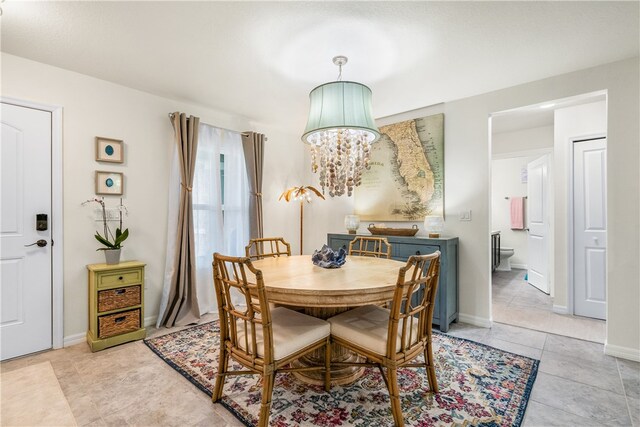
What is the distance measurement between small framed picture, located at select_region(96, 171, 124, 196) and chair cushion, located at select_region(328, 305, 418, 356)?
99.0 inches

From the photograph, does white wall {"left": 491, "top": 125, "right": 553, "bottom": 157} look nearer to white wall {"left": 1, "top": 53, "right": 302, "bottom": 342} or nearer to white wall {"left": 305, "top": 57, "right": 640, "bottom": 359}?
white wall {"left": 305, "top": 57, "right": 640, "bottom": 359}

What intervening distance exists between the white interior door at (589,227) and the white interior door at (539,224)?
1.02 m

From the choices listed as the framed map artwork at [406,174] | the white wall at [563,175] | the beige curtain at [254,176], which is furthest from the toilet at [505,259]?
the beige curtain at [254,176]

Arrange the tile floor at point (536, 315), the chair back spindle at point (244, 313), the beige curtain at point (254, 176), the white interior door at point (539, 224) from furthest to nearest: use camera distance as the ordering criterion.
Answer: the white interior door at point (539, 224) < the beige curtain at point (254, 176) < the tile floor at point (536, 315) < the chair back spindle at point (244, 313)

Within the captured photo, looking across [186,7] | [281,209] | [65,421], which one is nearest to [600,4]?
[186,7]

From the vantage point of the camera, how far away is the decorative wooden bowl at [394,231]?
3.38 meters

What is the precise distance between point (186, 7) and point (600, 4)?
2.62m

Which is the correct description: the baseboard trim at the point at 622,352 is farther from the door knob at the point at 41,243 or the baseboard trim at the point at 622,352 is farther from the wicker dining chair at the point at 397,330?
the door knob at the point at 41,243

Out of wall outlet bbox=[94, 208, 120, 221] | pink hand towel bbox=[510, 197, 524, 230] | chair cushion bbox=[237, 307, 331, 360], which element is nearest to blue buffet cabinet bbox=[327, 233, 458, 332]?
chair cushion bbox=[237, 307, 331, 360]

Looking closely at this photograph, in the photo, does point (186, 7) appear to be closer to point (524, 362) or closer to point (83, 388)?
point (83, 388)

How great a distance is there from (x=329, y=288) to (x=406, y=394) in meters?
0.95

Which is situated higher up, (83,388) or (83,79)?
(83,79)

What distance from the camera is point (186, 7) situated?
1.84m

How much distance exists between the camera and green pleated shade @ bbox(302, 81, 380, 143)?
2.13 meters
